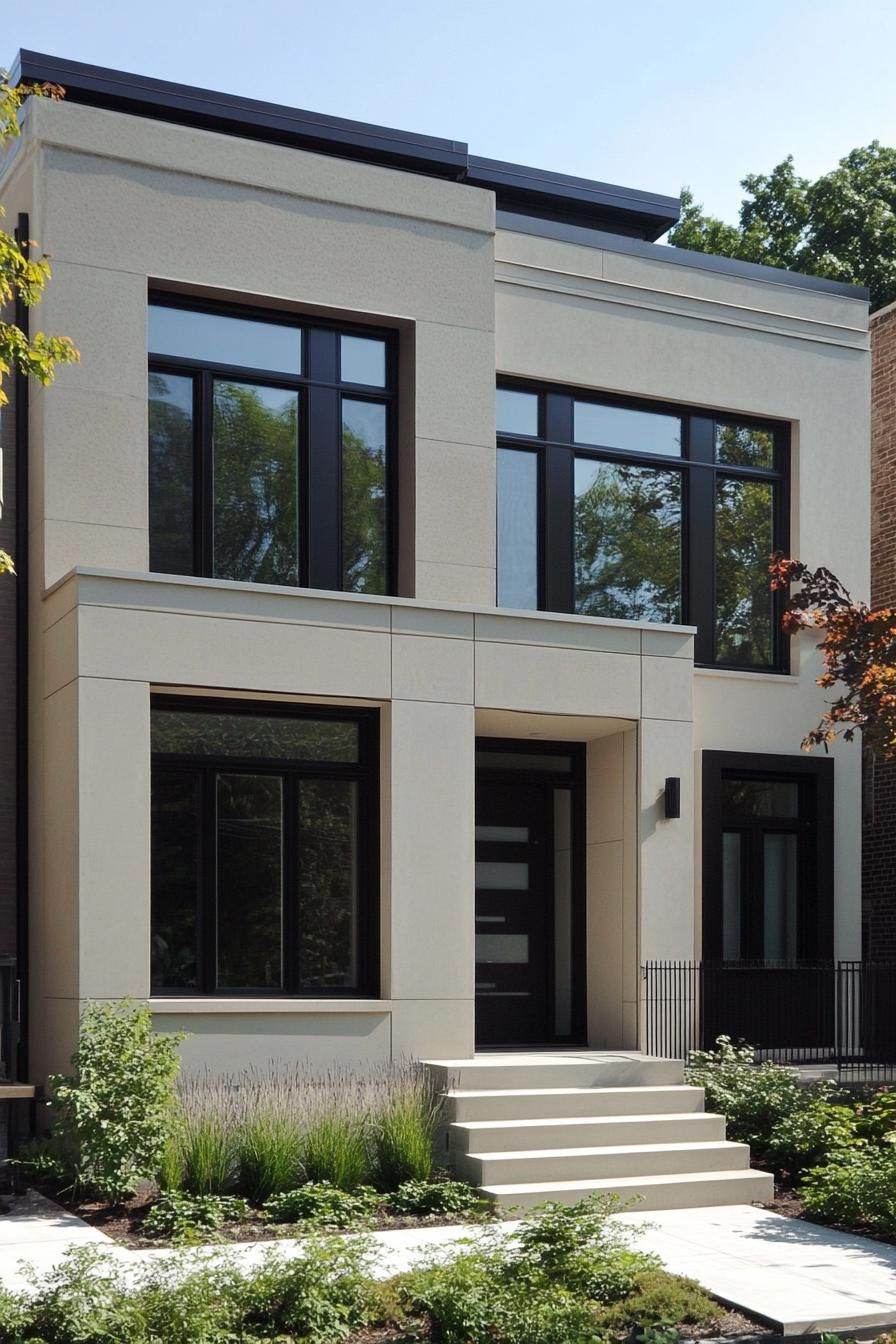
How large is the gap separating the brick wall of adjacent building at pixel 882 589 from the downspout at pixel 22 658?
964cm

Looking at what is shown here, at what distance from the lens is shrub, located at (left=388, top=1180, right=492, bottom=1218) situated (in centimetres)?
1100

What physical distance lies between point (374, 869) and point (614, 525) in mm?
4834

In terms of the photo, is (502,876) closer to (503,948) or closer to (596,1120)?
(503,948)

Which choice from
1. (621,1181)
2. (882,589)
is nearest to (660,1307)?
(621,1181)

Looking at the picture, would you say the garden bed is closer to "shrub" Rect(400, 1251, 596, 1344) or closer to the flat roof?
"shrub" Rect(400, 1251, 596, 1344)

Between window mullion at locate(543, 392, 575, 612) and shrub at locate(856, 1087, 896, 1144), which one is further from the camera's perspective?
window mullion at locate(543, 392, 575, 612)

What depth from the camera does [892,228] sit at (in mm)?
32344

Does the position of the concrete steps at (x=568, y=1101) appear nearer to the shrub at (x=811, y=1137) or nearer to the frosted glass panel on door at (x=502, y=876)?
the shrub at (x=811, y=1137)

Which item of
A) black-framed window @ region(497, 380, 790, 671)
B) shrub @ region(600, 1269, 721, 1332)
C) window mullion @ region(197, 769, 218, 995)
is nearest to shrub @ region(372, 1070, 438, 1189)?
window mullion @ region(197, 769, 218, 995)

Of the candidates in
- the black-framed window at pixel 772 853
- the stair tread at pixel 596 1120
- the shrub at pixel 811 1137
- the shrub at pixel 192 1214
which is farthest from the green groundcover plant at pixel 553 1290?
the black-framed window at pixel 772 853

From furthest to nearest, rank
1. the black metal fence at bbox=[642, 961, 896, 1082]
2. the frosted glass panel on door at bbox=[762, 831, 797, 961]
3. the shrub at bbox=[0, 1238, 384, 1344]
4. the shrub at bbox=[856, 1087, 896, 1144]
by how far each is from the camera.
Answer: the frosted glass panel on door at bbox=[762, 831, 797, 961]
the black metal fence at bbox=[642, 961, 896, 1082]
the shrub at bbox=[856, 1087, 896, 1144]
the shrub at bbox=[0, 1238, 384, 1344]

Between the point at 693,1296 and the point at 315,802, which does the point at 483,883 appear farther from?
the point at 693,1296

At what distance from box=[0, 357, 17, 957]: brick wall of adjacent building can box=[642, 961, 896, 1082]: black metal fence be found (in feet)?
19.7

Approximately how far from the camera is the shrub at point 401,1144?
1149cm
